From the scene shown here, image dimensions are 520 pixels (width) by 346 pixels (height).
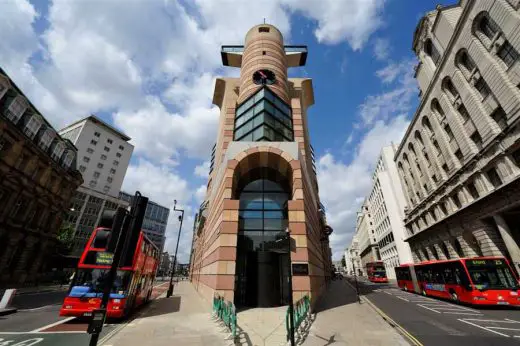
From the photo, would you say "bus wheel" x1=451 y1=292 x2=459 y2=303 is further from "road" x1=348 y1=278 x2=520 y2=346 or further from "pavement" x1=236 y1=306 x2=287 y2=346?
"pavement" x1=236 y1=306 x2=287 y2=346

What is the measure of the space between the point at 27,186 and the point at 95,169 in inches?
1801

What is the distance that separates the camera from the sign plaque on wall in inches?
509

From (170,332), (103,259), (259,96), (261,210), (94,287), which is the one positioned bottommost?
(170,332)

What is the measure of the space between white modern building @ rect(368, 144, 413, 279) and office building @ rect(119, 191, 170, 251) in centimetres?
9884

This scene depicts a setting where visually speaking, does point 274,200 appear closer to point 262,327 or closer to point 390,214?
point 262,327

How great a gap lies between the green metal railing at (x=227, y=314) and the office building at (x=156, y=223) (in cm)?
11392

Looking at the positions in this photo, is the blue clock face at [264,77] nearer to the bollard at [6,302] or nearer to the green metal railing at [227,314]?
the green metal railing at [227,314]

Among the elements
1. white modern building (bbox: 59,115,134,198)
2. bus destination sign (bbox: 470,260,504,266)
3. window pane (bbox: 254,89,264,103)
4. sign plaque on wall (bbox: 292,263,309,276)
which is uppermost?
white modern building (bbox: 59,115,134,198)

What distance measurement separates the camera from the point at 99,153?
7025 centimetres

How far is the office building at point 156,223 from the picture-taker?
371 feet

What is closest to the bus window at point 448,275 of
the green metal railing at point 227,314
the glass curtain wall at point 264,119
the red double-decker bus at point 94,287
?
the glass curtain wall at point 264,119

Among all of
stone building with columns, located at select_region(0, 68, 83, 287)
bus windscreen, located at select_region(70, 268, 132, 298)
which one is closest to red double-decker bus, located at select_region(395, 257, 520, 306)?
bus windscreen, located at select_region(70, 268, 132, 298)

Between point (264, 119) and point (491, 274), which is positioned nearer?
point (491, 274)

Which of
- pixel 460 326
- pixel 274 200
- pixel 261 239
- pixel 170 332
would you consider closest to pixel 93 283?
pixel 170 332
